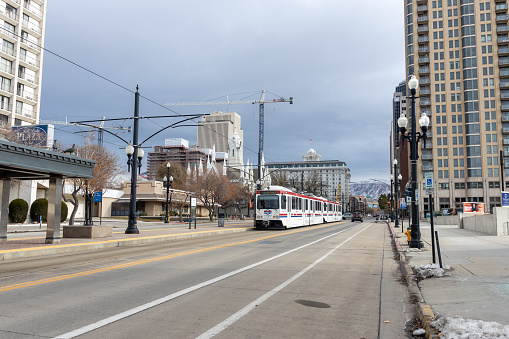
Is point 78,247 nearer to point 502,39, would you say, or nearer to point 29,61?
point 29,61

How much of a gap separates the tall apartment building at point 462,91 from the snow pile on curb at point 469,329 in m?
98.7

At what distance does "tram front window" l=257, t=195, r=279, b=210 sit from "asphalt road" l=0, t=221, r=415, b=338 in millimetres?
20404

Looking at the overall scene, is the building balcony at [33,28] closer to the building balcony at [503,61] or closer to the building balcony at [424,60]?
the building balcony at [424,60]

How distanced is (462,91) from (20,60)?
92227mm

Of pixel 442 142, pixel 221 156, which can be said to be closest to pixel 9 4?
pixel 442 142

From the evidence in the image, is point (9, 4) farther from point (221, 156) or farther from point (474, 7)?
point (221, 156)

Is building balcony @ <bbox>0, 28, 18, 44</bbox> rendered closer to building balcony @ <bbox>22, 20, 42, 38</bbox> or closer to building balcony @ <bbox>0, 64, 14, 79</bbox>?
building balcony @ <bbox>22, 20, 42, 38</bbox>

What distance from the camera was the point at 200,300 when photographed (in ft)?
23.7

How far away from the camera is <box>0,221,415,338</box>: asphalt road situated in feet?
18.2

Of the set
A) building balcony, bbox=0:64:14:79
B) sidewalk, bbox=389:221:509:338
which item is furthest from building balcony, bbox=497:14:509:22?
sidewalk, bbox=389:221:509:338

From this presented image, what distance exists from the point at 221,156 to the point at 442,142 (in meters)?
117

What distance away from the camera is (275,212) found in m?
33.2

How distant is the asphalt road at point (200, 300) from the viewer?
18.2 feet

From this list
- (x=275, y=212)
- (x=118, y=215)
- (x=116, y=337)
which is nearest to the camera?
(x=116, y=337)
